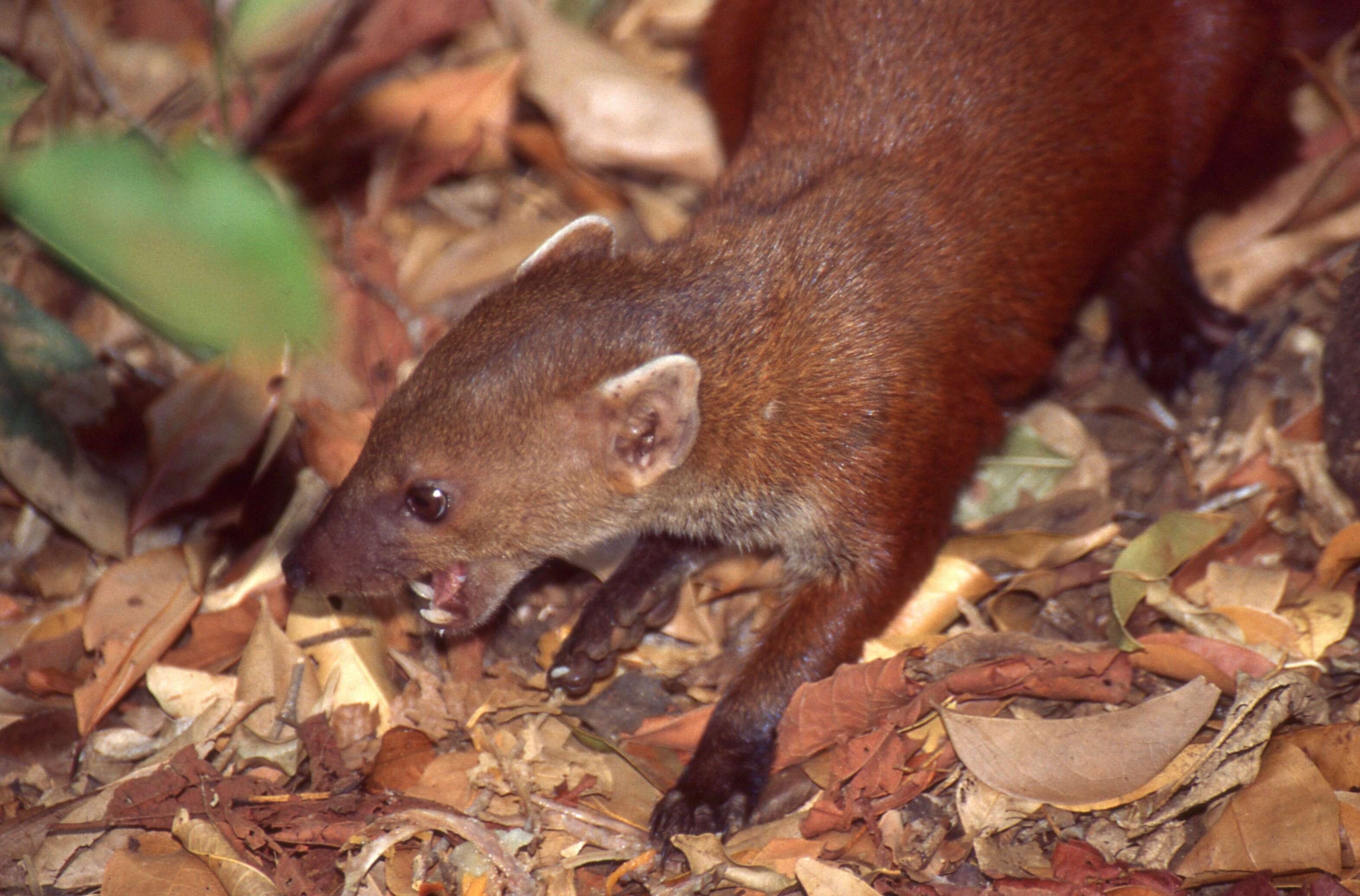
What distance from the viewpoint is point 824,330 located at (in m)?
4.76

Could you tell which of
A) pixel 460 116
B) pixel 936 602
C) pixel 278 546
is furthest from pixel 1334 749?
pixel 460 116

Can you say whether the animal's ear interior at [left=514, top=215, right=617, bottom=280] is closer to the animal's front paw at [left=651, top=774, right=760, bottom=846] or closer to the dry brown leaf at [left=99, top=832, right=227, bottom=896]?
the animal's front paw at [left=651, top=774, right=760, bottom=846]

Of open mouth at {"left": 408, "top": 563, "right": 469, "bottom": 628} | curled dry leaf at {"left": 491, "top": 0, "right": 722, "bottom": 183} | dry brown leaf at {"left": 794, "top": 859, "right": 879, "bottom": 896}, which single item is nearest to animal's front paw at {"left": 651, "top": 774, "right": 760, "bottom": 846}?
dry brown leaf at {"left": 794, "top": 859, "right": 879, "bottom": 896}

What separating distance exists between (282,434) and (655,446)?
6.09 feet

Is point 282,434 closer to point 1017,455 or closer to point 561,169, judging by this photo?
point 561,169

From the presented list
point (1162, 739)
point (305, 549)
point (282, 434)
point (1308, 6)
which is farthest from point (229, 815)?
point (1308, 6)

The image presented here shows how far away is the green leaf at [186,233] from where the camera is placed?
480 centimetres

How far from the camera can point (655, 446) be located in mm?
4488

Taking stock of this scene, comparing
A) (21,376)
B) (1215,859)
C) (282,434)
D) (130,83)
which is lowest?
(1215,859)

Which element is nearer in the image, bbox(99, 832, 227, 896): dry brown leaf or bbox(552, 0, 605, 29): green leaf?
bbox(99, 832, 227, 896): dry brown leaf

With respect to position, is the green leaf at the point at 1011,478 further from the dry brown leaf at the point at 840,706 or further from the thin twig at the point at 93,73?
the thin twig at the point at 93,73

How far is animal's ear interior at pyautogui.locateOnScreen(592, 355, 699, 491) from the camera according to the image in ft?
14.0

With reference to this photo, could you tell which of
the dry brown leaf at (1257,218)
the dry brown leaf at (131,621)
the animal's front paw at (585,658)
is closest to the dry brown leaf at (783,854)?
the animal's front paw at (585,658)

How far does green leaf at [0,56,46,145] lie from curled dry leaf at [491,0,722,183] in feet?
7.61
